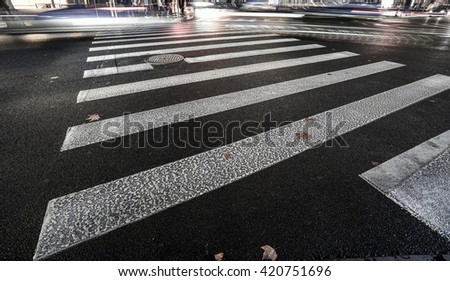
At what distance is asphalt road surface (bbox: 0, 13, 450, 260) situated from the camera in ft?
6.26

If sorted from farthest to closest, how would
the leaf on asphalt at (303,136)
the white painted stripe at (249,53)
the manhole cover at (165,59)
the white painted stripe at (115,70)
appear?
the white painted stripe at (249,53) < the manhole cover at (165,59) < the white painted stripe at (115,70) < the leaf on asphalt at (303,136)

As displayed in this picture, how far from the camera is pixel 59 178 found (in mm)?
2467

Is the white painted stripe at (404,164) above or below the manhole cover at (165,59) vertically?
below

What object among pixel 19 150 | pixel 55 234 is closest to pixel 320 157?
pixel 55 234

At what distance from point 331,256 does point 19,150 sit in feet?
11.2

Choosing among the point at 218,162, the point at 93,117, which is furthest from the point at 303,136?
the point at 93,117

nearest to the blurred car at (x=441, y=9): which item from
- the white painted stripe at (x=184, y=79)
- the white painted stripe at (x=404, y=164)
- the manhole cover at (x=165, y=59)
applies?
the white painted stripe at (x=184, y=79)

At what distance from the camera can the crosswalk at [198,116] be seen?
2.12 meters

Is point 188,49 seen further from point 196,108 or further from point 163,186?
point 163,186

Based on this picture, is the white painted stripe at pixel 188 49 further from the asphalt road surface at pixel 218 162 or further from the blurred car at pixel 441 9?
the blurred car at pixel 441 9

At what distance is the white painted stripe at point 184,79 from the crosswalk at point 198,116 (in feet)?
0.06

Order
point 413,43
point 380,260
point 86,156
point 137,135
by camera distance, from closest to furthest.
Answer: point 380,260
point 86,156
point 137,135
point 413,43

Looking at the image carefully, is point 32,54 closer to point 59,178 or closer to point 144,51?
point 144,51

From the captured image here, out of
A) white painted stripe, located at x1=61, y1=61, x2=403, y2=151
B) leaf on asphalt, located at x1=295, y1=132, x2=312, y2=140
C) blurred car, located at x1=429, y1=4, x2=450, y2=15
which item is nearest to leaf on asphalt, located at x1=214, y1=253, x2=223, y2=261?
leaf on asphalt, located at x1=295, y1=132, x2=312, y2=140
